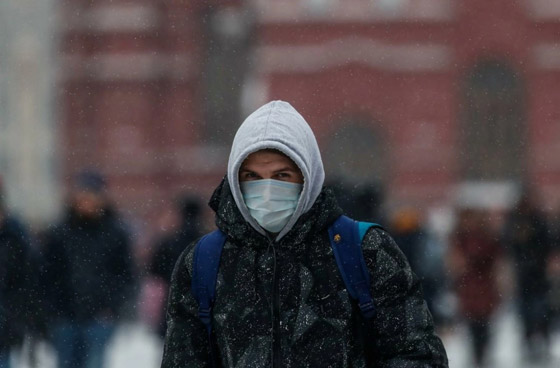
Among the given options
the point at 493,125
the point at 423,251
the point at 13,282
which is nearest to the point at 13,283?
the point at 13,282

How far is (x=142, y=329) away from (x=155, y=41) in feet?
3.59

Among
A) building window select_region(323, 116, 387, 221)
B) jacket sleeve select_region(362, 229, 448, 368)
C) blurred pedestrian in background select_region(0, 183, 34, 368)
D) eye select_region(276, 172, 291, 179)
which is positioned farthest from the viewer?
blurred pedestrian in background select_region(0, 183, 34, 368)

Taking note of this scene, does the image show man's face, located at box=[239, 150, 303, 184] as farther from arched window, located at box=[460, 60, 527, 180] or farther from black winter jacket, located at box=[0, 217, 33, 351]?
black winter jacket, located at box=[0, 217, 33, 351]

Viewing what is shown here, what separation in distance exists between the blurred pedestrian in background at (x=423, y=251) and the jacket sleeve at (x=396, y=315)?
2.27m

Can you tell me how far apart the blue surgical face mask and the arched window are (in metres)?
2.31

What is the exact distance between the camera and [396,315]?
66.8 inches

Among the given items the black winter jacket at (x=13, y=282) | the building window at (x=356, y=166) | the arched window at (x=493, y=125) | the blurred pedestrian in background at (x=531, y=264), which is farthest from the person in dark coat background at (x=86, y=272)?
the blurred pedestrian in background at (x=531, y=264)

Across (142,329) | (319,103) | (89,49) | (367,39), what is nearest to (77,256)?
Result: (142,329)

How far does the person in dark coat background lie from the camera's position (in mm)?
4066

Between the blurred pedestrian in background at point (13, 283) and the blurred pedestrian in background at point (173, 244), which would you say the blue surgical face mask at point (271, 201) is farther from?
the blurred pedestrian in background at point (13, 283)

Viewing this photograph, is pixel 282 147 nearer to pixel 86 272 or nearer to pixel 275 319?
pixel 275 319

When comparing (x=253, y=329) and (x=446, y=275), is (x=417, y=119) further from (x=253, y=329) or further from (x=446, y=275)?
(x=253, y=329)

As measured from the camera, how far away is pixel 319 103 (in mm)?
4082

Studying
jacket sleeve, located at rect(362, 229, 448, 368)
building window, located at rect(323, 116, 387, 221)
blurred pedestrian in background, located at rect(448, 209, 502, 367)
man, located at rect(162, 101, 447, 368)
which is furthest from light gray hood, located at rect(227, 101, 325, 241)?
blurred pedestrian in background, located at rect(448, 209, 502, 367)
